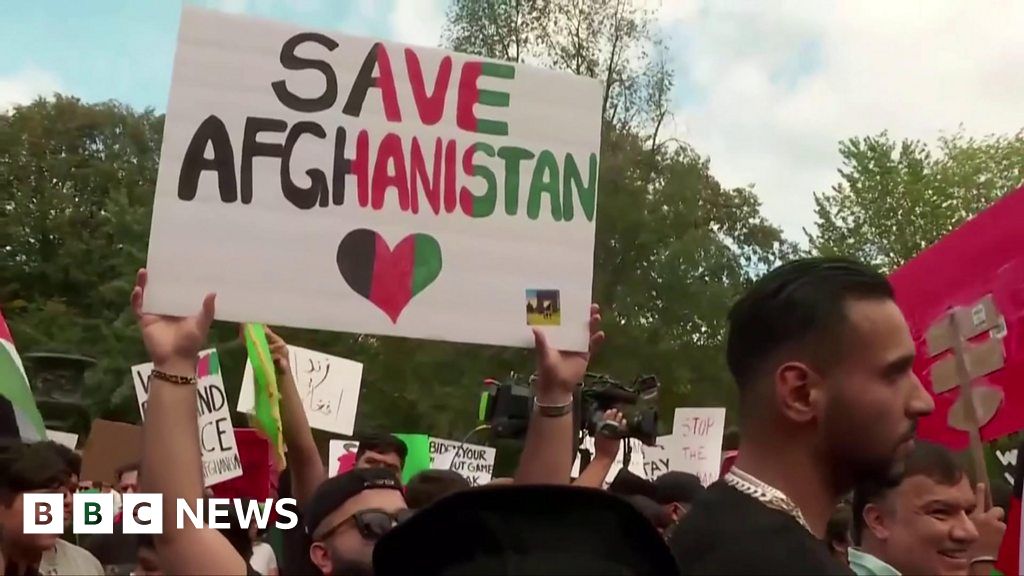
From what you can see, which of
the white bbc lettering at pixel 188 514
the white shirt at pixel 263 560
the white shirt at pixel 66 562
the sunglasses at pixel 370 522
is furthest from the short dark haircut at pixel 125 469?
the white bbc lettering at pixel 188 514

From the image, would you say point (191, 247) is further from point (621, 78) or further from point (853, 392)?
point (621, 78)

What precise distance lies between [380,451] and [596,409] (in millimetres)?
1433

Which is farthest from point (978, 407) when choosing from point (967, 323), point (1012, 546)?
point (1012, 546)

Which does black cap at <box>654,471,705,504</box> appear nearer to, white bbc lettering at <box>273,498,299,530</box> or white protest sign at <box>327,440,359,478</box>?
white bbc lettering at <box>273,498,299,530</box>

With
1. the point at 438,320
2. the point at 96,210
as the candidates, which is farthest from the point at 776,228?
the point at 438,320

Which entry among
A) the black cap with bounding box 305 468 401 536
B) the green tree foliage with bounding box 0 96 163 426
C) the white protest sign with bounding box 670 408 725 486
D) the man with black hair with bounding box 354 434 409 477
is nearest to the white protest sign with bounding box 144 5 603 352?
the black cap with bounding box 305 468 401 536

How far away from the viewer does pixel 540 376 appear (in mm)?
3564

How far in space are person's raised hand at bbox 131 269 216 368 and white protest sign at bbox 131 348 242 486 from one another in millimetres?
2997

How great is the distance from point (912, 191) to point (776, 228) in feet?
21.7

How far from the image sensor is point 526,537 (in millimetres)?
1840

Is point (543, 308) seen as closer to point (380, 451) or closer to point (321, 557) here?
point (321, 557)

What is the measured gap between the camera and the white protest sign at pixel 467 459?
1044cm

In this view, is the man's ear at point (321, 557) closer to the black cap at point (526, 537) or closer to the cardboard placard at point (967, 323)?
the black cap at point (526, 537)

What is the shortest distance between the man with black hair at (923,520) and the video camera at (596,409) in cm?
122
